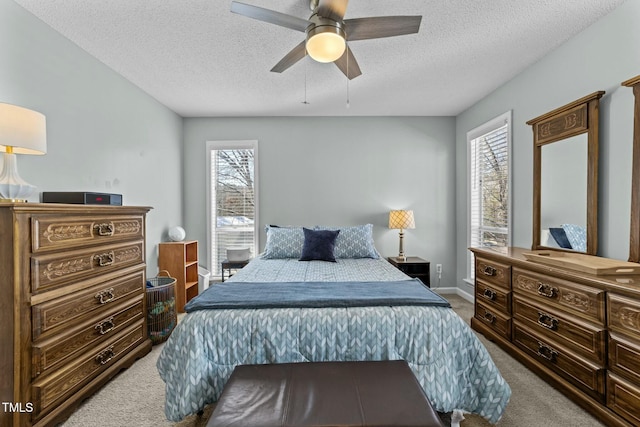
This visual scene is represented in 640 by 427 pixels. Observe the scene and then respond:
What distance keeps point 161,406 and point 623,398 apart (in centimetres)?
264


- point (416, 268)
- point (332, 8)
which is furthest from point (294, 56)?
point (416, 268)

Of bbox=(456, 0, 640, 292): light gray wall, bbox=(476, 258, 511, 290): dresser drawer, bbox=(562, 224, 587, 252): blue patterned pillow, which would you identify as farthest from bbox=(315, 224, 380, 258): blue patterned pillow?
bbox=(562, 224, 587, 252): blue patterned pillow

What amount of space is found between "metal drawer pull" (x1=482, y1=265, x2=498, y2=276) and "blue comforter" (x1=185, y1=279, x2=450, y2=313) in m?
0.92

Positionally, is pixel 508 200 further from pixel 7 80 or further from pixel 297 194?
pixel 7 80

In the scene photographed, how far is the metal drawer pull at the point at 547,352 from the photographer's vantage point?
206 cm

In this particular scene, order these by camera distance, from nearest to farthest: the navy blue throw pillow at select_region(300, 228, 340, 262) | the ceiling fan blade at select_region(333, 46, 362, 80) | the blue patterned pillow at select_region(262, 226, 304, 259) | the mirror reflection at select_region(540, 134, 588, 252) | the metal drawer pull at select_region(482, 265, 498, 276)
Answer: the ceiling fan blade at select_region(333, 46, 362, 80) → the mirror reflection at select_region(540, 134, 588, 252) → the metal drawer pull at select_region(482, 265, 498, 276) → the navy blue throw pillow at select_region(300, 228, 340, 262) → the blue patterned pillow at select_region(262, 226, 304, 259)

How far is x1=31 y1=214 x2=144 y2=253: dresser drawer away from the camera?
167 cm

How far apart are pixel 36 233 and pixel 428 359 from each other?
2.21 m

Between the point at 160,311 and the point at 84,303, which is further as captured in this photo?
the point at 160,311

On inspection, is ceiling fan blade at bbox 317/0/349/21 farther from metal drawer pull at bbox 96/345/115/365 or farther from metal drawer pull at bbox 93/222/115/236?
metal drawer pull at bbox 96/345/115/365

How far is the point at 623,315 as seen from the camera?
1610mm

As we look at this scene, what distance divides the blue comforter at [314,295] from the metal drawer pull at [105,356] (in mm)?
833

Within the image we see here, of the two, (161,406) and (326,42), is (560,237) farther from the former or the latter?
(161,406)

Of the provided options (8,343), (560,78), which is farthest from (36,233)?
(560,78)
